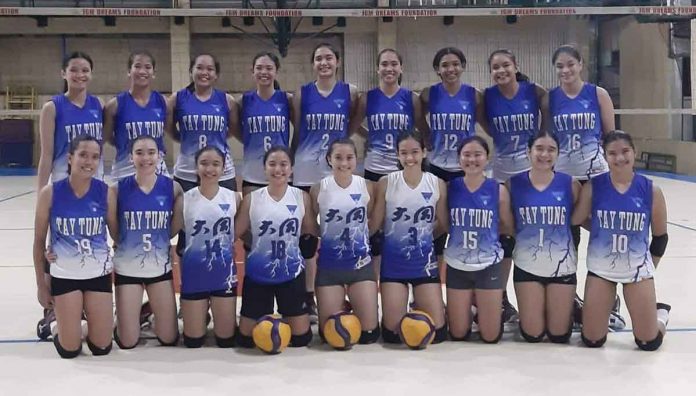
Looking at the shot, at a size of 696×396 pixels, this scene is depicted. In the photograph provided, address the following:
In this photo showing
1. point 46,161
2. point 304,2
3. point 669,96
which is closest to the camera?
point 46,161

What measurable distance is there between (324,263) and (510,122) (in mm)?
1681

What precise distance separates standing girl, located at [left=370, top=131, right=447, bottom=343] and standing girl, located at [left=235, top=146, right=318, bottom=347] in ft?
1.81

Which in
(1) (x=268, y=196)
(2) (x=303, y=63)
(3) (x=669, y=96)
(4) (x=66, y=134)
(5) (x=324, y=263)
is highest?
(2) (x=303, y=63)

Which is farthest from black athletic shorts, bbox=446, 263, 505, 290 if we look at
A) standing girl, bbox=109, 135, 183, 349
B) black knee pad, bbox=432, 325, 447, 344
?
standing girl, bbox=109, 135, 183, 349

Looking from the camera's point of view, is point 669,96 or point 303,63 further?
point 303,63

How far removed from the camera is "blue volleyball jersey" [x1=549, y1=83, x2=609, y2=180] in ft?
16.6

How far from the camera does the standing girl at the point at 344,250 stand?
468 cm

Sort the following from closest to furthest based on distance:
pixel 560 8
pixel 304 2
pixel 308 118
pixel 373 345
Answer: pixel 373 345, pixel 308 118, pixel 560 8, pixel 304 2

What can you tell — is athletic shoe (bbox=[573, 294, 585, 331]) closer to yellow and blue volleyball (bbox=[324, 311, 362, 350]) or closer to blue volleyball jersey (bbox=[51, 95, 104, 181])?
yellow and blue volleyball (bbox=[324, 311, 362, 350])

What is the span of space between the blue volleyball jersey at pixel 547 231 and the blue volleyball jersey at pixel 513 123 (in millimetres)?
596

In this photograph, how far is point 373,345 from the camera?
15.2ft

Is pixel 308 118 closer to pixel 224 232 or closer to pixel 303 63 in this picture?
pixel 224 232

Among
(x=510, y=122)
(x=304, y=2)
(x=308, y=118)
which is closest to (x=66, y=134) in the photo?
(x=308, y=118)

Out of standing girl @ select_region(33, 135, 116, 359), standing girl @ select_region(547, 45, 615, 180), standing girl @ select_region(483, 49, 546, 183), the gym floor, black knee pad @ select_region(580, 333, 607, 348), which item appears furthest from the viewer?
standing girl @ select_region(483, 49, 546, 183)
